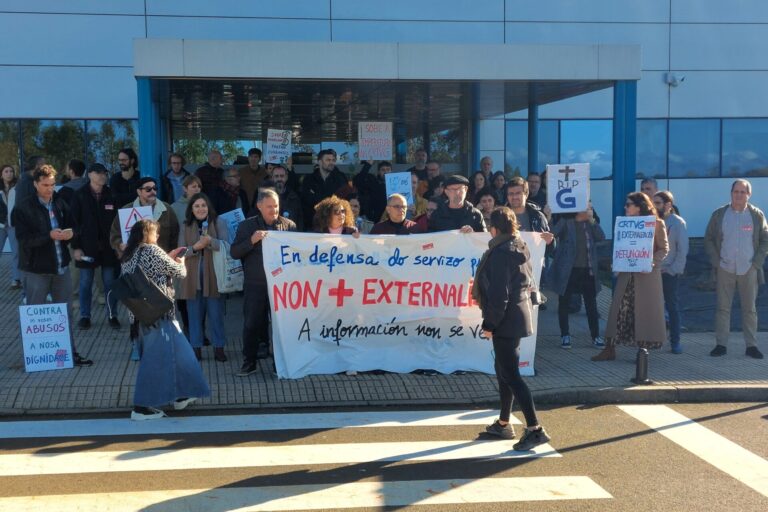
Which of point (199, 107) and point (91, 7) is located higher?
point (91, 7)

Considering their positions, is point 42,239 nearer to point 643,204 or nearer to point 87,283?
point 87,283

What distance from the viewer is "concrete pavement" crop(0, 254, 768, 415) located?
7648 millimetres

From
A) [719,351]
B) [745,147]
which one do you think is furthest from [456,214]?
[745,147]

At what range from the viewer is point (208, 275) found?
8.67 metres

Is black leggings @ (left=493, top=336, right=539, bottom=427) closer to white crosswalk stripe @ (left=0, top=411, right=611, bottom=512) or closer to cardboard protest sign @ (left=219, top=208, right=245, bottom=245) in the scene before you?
white crosswalk stripe @ (left=0, top=411, right=611, bottom=512)

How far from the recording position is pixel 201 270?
8688 mm

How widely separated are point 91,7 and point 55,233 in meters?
11.1

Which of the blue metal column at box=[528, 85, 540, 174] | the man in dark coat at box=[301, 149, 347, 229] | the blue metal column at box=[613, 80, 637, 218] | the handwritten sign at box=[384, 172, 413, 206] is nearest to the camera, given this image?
the handwritten sign at box=[384, 172, 413, 206]

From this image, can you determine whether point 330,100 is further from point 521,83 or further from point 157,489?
point 157,489

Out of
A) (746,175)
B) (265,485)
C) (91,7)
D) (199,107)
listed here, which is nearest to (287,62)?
(199,107)

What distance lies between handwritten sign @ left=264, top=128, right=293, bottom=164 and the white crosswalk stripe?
20.1 feet

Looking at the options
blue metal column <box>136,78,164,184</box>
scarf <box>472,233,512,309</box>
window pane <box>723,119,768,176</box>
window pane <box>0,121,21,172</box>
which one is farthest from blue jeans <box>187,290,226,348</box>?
window pane <box>723,119,768,176</box>

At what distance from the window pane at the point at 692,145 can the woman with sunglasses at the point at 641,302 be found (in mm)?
13525

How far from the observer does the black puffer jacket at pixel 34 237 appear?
8.46 metres
